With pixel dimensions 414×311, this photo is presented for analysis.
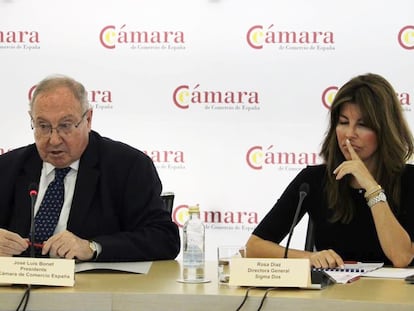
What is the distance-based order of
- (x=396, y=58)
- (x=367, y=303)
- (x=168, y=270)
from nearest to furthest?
(x=367, y=303) < (x=168, y=270) < (x=396, y=58)

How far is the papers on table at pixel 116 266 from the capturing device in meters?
2.63

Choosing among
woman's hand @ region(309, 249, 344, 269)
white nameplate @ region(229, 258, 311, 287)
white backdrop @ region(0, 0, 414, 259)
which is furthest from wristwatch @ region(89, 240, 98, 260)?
white backdrop @ region(0, 0, 414, 259)

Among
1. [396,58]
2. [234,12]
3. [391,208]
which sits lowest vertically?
[391,208]

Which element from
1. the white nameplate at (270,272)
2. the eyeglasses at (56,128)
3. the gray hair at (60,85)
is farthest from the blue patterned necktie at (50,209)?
the white nameplate at (270,272)

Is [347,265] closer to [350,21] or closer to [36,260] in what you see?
[36,260]

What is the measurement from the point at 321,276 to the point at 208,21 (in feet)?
10.0

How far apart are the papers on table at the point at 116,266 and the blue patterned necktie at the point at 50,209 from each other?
0.34m

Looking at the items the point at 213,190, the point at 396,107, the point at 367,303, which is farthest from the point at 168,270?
the point at 213,190

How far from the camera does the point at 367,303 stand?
2.08 meters

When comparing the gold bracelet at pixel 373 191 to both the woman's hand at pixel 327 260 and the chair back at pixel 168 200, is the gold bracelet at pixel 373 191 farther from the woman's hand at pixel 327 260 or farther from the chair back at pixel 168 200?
the chair back at pixel 168 200

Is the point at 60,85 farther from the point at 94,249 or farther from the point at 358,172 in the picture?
the point at 358,172

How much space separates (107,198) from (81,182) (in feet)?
0.39

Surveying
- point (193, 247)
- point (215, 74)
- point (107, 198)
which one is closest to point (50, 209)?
point (107, 198)

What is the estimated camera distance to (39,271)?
7.51ft
